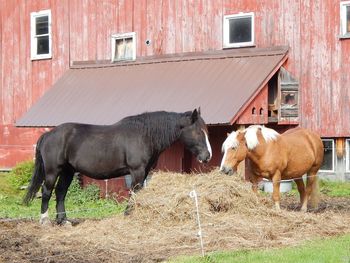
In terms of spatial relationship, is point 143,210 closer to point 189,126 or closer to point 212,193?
point 212,193

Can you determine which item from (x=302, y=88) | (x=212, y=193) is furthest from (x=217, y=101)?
(x=212, y=193)

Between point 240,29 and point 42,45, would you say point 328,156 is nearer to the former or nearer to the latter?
point 240,29

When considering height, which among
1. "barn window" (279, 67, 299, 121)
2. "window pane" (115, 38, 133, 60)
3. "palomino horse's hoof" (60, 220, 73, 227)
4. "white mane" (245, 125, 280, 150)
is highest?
"window pane" (115, 38, 133, 60)

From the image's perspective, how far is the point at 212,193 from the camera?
11922mm

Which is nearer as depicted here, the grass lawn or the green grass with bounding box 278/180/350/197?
the grass lawn

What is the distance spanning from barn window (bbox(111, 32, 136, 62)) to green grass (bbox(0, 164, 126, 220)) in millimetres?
4555

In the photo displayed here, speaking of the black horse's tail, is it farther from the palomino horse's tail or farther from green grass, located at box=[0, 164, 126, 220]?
the palomino horse's tail

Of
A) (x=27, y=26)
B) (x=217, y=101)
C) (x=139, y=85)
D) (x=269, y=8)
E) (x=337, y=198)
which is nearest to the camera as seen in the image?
(x=337, y=198)

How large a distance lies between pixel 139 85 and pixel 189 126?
7721mm

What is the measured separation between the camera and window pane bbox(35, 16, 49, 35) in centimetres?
2469

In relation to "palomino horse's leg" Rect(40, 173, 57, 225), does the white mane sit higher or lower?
higher

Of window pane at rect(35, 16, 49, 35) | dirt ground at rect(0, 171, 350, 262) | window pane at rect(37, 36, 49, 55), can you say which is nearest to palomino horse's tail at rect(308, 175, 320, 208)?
dirt ground at rect(0, 171, 350, 262)

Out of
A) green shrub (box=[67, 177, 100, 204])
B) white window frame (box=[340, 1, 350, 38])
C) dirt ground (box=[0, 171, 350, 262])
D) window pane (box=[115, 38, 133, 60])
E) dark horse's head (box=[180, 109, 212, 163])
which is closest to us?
dirt ground (box=[0, 171, 350, 262])

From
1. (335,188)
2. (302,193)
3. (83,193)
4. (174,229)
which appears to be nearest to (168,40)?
(83,193)
